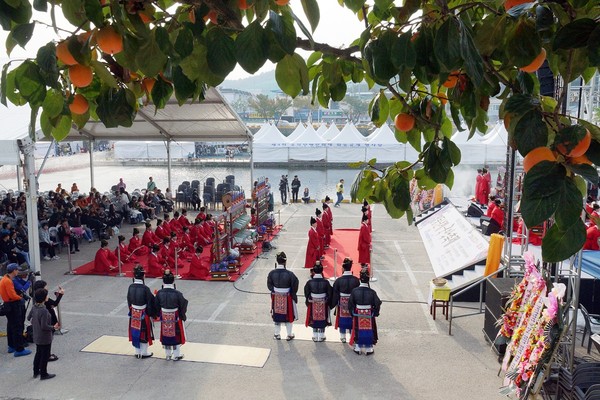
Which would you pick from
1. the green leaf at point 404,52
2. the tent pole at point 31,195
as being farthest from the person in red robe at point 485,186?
the green leaf at point 404,52

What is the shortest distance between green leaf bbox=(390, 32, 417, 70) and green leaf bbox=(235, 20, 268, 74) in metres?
0.38

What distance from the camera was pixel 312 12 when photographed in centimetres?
127

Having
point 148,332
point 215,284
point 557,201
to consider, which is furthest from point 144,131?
point 557,201

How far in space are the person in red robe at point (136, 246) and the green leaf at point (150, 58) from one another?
1047cm

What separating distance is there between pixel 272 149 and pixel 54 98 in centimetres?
2642

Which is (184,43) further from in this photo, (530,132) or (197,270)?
(197,270)

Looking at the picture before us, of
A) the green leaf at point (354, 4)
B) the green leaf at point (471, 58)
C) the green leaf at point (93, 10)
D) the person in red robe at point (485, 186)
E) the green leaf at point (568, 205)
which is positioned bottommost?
the person in red robe at point (485, 186)

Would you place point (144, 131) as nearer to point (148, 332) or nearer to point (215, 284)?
point (215, 284)

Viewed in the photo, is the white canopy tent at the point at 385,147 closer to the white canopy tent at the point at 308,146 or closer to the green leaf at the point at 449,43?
the white canopy tent at the point at 308,146

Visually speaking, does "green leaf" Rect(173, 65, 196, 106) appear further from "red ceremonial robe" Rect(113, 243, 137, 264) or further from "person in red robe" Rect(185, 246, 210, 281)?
"red ceremonial robe" Rect(113, 243, 137, 264)

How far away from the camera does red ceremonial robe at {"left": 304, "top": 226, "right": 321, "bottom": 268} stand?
35.3 ft

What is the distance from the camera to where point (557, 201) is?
99 cm

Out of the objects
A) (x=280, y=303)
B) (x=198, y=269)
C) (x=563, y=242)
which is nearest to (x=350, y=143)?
(x=198, y=269)

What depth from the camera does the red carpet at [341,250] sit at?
1096cm
